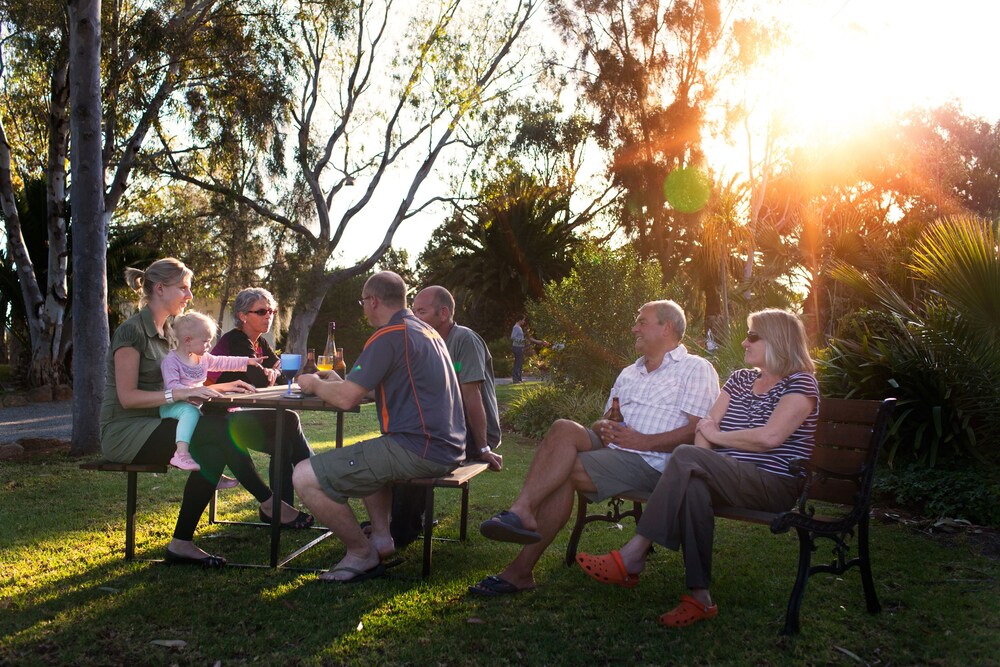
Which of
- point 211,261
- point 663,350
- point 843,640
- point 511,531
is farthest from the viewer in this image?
point 211,261

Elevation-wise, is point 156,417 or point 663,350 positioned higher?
point 663,350

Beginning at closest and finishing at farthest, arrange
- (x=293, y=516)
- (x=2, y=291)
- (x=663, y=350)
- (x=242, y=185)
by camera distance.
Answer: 1. (x=663, y=350)
2. (x=293, y=516)
3. (x=2, y=291)
4. (x=242, y=185)

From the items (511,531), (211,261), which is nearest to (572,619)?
(511,531)

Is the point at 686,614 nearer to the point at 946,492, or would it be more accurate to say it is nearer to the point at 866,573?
the point at 866,573

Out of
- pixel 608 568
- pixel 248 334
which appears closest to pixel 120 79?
pixel 248 334

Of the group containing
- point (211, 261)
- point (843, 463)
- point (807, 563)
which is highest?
point (211, 261)

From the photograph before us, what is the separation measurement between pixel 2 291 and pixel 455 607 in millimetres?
17963

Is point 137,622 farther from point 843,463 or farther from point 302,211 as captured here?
point 302,211

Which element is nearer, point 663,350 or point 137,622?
point 137,622

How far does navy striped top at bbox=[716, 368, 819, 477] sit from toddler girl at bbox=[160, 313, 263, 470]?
2.67m

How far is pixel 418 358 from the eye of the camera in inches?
163

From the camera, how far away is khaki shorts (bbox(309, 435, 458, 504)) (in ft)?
13.6

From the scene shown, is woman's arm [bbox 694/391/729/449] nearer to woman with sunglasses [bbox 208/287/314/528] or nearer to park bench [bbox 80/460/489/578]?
park bench [bbox 80/460/489/578]

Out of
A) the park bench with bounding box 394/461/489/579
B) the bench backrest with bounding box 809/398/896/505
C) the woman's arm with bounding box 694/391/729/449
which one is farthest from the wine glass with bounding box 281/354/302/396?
the bench backrest with bounding box 809/398/896/505
